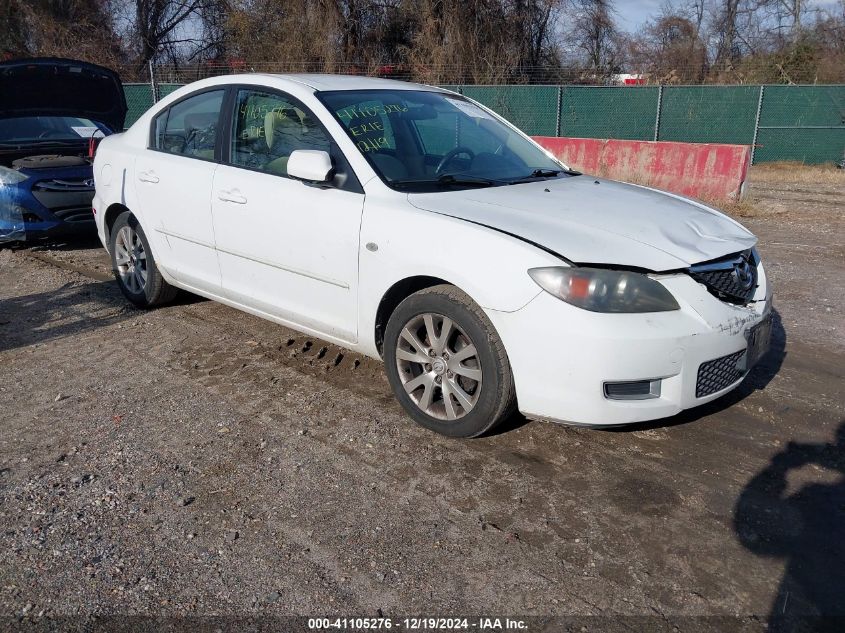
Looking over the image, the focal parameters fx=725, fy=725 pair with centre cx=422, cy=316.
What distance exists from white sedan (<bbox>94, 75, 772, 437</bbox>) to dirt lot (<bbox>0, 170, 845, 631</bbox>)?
35 cm

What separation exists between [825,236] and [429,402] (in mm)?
7186

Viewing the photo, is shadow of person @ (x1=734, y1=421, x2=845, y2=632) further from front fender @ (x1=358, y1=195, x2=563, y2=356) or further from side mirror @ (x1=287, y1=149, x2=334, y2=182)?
side mirror @ (x1=287, y1=149, x2=334, y2=182)

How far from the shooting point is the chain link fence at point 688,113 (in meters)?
17.3

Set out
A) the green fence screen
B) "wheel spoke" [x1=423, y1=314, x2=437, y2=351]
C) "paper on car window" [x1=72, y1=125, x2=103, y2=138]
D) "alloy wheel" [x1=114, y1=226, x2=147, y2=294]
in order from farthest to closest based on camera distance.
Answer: the green fence screen → "paper on car window" [x1=72, y1=125, x2=103, y2=138] → "alloy wheel" [x1=114, y1=226, x2=147, y2=294] → "wheel spoke" [x1=423, y1=314, x2=437, y2=351]

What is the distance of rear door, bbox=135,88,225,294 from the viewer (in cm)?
467

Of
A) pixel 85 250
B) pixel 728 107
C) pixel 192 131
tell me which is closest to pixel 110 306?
pixel 192 131

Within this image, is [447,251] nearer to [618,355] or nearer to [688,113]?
[618,355]

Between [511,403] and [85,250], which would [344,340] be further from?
[85,250]

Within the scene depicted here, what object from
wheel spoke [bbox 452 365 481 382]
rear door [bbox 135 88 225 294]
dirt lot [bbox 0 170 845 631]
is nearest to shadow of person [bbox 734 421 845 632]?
dirt lot [bbox 0 170 845 631]

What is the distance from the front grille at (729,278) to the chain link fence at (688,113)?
15151 millimetres

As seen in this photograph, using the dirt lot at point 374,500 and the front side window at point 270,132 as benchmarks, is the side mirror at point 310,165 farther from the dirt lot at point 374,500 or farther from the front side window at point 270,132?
the dirt lot at point 374,500

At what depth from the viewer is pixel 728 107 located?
58.0 ft


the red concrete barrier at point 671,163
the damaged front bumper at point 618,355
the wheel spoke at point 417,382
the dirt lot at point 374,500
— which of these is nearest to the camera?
the dirt lot at point 374,500


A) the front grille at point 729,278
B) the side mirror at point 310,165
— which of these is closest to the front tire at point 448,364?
the side mirror at point 310,165
